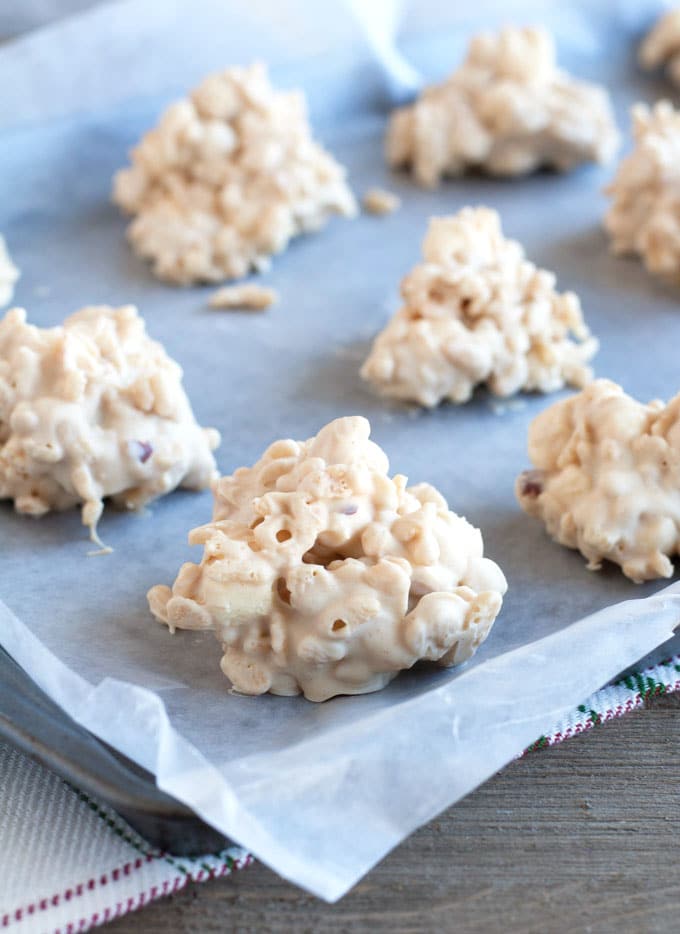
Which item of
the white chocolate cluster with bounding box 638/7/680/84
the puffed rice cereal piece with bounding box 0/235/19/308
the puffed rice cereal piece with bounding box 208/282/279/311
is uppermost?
the puffed rice cereal piece with bounding box 0/235/19/308

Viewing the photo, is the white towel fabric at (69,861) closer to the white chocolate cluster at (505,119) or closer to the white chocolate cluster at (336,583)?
the white chocolate cluster at (336,583)

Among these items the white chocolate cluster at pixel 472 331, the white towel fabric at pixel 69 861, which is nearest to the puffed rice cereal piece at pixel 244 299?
the white chocolate cluster at pixel 472 331

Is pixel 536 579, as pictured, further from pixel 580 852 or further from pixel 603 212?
pixel 603 212

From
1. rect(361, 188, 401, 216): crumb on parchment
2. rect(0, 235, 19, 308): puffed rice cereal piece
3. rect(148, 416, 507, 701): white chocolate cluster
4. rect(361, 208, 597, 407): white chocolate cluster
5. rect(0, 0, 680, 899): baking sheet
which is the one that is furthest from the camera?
rect(361, 188, 401, 216): crumb on parchment

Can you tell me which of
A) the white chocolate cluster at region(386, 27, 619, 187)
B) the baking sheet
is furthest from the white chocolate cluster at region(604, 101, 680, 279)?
the white chocolate cluster at region(386, 27, 619, 187)

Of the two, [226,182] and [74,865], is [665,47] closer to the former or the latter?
[226,182]

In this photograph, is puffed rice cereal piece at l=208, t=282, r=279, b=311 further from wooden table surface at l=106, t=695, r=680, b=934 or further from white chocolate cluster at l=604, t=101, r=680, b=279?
wooden table surface at l=106, t=695, r=680, b=934

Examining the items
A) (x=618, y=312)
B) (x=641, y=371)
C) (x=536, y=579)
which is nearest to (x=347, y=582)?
(x=536, y=579)

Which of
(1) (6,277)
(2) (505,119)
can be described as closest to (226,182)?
(1) (6,277)
